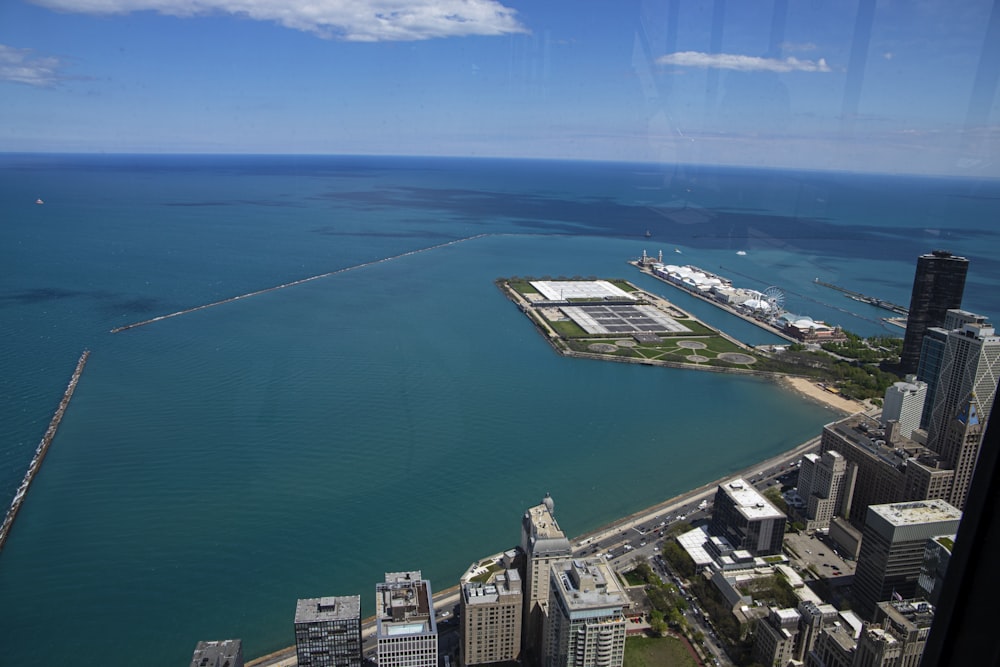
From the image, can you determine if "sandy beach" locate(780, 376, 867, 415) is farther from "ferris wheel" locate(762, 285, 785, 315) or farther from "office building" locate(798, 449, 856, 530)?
"ferris wheel" locate(762, 285, 785, 315)

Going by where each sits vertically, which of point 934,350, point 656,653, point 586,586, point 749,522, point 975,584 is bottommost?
point 656,653

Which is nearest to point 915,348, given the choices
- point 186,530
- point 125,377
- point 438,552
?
point 438,552

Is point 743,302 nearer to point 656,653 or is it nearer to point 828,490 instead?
point 828,490

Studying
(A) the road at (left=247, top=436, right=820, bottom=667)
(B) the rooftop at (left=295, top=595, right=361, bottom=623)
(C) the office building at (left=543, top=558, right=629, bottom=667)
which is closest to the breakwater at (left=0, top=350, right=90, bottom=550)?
(A) the road at (left=247, top=436, right=820, bottom=667)

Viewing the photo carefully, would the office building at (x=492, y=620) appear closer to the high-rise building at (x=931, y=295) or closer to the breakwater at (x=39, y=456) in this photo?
the breakwater at (x=39, y=456)

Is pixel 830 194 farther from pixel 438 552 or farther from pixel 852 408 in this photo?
pixel 438 552

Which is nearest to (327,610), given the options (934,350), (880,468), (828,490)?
(828,490)

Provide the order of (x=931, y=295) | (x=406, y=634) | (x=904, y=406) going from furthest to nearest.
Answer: (x=931, y=295) → (x=904, y=406) → (x=406, y=634)

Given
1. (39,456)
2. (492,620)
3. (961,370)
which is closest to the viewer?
(492,620)
